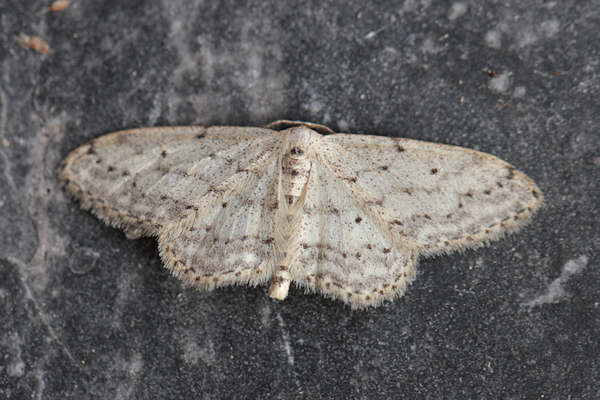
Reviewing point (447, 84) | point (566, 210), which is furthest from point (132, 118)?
point (566, 210)

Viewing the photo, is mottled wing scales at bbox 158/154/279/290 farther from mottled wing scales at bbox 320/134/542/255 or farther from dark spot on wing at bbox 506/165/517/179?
dark spot on wing at bbox 506/165/517/179

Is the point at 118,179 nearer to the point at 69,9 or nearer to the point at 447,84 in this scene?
the point at 69,9

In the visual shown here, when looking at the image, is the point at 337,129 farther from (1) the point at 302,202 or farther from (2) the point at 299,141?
(1) the point at 302,202

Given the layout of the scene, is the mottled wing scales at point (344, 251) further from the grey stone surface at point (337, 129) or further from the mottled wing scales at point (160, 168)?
the mottled wing scales at point (160, 168)

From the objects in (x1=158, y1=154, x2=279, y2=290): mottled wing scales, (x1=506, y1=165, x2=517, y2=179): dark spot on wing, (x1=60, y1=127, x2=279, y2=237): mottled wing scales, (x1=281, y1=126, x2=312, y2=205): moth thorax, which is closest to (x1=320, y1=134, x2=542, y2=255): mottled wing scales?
(x1=506, y1=165, x2=517, y2=179): dark spot on wing

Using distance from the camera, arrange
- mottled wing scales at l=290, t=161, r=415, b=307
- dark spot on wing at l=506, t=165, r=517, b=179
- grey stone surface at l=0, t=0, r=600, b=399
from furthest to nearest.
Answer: grey stone surface at l=0, t=0, r=600, b=399 < mottled wing scales at l=290, t=161, r=415, b=307 < dark spot on wing at l=506, t=165, r=517, b=179

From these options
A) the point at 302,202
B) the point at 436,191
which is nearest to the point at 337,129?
the point at 302,202

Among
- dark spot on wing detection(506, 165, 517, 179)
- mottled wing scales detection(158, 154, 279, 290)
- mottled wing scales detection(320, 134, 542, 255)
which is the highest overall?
dark spot on wing detection(506, 165, 517, 179)
